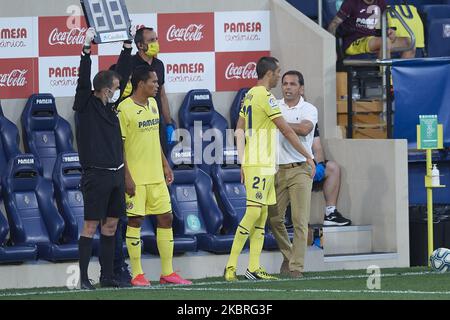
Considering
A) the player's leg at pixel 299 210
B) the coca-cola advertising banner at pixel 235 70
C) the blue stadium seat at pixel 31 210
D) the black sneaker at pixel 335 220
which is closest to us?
the player's leg at pixel 299 210

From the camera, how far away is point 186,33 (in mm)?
15562

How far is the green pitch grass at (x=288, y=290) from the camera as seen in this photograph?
430 inches

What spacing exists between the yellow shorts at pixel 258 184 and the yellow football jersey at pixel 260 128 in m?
0.05

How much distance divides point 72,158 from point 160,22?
6.85 feet

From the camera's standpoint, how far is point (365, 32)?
52.7 ft

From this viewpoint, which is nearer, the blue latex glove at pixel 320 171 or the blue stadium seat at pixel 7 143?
the blue stadium seat at pixel 7 143

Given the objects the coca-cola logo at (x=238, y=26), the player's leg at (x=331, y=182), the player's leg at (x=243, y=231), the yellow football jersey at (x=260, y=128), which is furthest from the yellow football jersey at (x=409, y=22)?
the player's leg at (x=243, y=231)

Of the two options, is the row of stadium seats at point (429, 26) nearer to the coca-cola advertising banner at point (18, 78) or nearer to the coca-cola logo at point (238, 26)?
the coca-cola logo at point (238, 26)

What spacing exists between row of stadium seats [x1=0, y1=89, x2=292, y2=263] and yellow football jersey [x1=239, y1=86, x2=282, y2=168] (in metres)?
1.68

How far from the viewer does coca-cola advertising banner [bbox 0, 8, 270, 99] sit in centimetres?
1498

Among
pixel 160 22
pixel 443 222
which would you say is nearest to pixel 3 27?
pixel 160 22

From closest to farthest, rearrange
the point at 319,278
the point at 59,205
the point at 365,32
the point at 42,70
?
the point at 319,278, the point at 59,205, the point at 42,70, the point at 365,32

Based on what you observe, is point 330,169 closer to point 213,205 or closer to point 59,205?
point 213,205

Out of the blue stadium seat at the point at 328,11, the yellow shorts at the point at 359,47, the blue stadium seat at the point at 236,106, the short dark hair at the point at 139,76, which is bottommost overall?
the blue stadium seat at the point at 236,106
